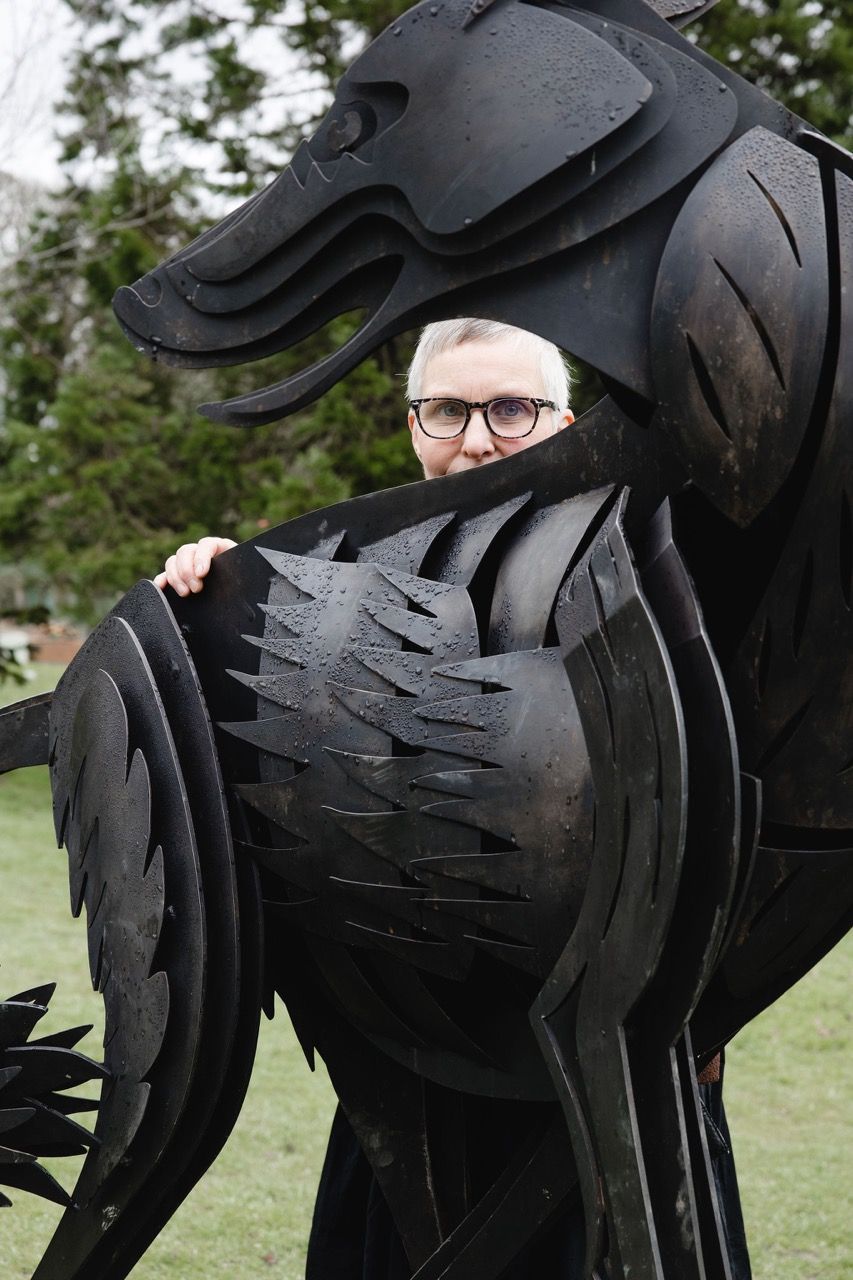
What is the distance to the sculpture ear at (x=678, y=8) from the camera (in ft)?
6.04

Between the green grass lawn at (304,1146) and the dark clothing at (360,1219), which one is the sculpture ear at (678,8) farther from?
the green grass lawn at (304,1146)

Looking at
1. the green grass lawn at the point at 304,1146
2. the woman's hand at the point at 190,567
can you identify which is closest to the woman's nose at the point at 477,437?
the woman's hand at the point at 190,567

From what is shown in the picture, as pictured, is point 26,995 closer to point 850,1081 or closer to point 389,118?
point 389,118

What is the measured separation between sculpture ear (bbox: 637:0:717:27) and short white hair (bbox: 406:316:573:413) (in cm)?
57

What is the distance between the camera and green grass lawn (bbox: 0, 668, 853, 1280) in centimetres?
377

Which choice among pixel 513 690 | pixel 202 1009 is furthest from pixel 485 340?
pixel 202 1009

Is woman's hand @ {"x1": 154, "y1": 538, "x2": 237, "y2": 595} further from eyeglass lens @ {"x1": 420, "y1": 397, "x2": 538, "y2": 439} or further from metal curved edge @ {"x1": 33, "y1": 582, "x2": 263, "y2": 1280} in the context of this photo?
eyeglass lens @ {"x1": 420, "y1": 397, "x2": 538, "y2": 439}

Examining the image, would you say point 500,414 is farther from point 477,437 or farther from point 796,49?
point 796,49

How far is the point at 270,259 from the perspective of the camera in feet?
6.56

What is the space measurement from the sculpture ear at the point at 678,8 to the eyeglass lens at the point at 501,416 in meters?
0.66

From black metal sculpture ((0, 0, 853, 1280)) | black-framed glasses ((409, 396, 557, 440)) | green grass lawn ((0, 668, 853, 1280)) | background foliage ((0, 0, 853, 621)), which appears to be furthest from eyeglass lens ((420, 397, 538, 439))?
background foliage ((0, 0, 853, 621))

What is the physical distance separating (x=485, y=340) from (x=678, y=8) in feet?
2.12

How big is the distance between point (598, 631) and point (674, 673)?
0.37 feet

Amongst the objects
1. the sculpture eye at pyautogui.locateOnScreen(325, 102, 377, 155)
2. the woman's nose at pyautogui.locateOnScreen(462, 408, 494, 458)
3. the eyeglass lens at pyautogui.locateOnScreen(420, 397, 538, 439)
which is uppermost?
the sculpture eye at pyautogui.locateOnScreen(325, 102, 377, 155)
